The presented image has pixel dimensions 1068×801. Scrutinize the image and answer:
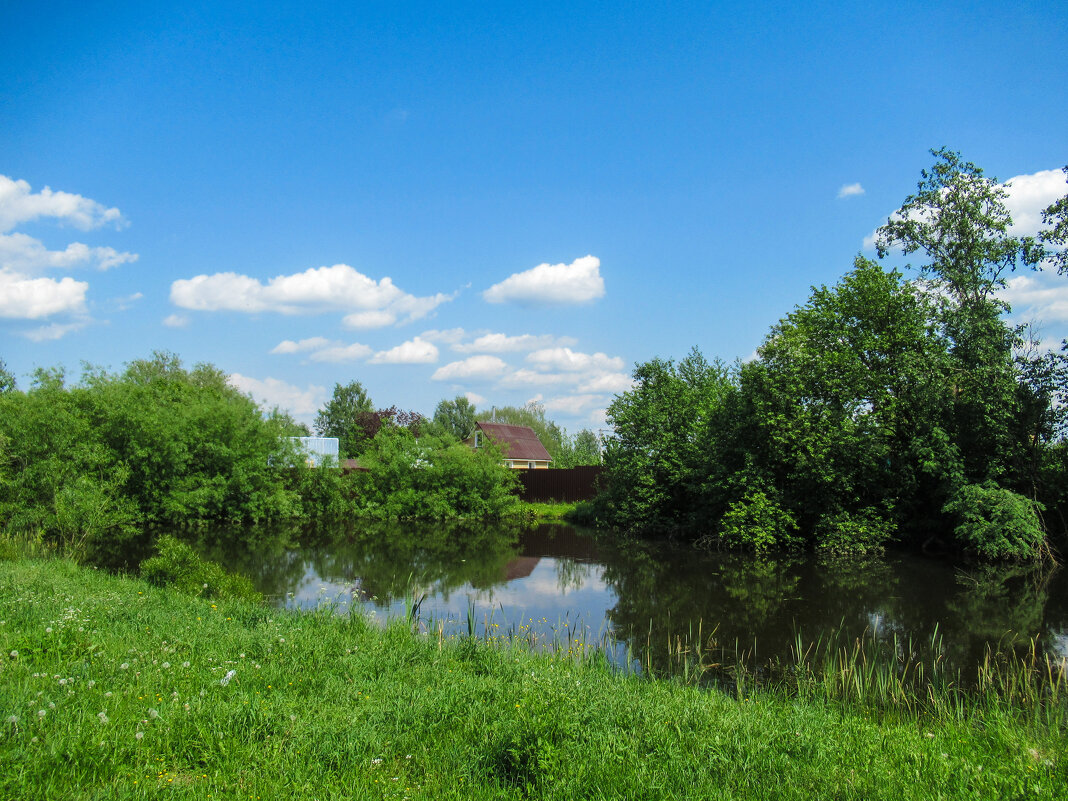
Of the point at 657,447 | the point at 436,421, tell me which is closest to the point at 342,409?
the point at 436,421

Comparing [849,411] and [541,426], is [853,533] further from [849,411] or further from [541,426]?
[541,426]

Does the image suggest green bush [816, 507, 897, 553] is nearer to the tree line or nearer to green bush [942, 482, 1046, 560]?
green bush [942, 482, 1046, 560]

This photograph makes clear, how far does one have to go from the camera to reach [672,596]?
42.0 ft

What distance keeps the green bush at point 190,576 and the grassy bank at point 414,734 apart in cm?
342

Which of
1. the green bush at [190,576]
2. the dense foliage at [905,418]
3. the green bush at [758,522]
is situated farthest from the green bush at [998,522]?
the green bush at [190,576]

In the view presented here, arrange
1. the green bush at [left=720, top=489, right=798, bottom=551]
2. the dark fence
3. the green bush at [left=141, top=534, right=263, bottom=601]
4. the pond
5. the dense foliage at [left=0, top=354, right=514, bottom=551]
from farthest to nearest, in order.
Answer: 1. the dark fence
2. the dense foliage at [left=0, top=354, right=514, bottom=551]
3. the green bush at [left=720, top=489, right=798, bottom=551]
4. the green bush at [left=141, top=534, right=263, bottom=601]
5. the pond

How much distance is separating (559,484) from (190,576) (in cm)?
2433

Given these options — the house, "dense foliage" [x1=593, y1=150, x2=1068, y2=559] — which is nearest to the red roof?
the house

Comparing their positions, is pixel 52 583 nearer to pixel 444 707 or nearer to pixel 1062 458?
pixel 444 707

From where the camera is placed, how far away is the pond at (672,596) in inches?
364

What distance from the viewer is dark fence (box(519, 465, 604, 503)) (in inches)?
1284

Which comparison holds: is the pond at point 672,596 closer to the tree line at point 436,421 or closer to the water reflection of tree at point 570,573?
the water reflection of tree at point 570,573

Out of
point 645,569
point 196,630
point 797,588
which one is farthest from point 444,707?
point 645,569

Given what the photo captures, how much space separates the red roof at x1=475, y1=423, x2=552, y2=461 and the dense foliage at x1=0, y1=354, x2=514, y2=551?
15.8 m
